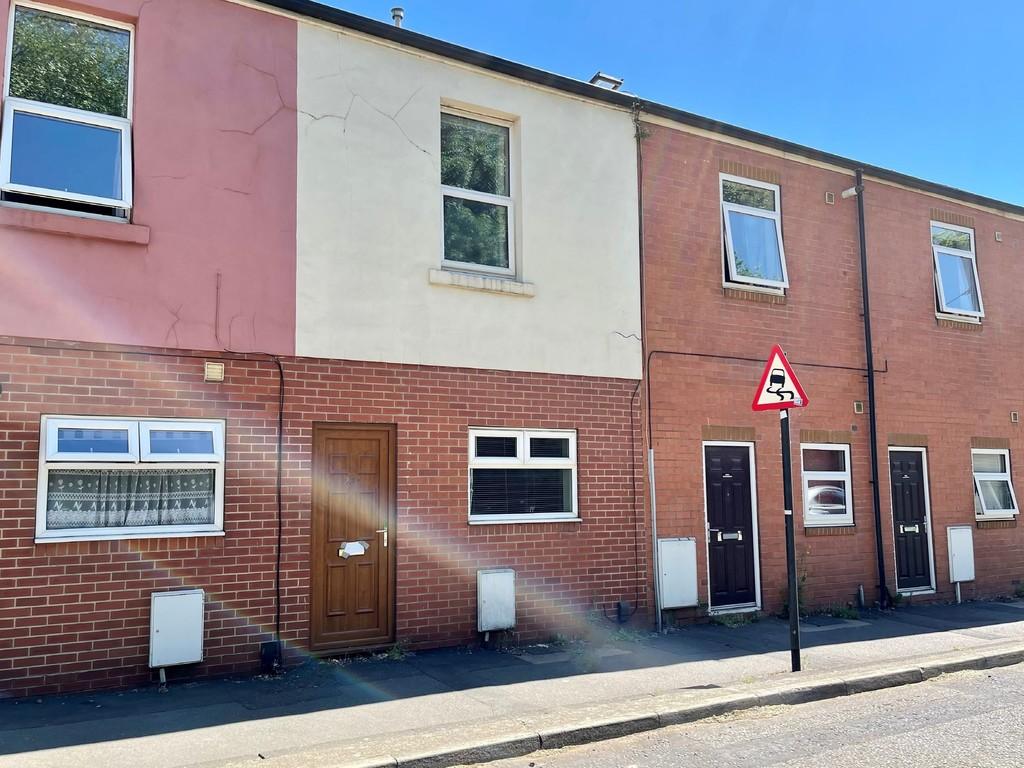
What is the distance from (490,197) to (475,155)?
50 centimetres

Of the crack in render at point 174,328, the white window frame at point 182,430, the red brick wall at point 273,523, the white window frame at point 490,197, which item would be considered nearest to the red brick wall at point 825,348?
the red brick wall at point 273,523

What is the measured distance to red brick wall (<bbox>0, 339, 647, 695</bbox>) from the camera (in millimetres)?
6426

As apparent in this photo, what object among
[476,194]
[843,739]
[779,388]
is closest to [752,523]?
[779,388]

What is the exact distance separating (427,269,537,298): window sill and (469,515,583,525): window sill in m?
2.33

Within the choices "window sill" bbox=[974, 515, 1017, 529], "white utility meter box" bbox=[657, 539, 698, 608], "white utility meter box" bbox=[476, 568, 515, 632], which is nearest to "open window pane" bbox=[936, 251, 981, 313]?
"window sill" bbox=[974, 515, 1017, 529]

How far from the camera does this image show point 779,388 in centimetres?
765

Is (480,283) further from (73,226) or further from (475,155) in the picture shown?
(73,226)

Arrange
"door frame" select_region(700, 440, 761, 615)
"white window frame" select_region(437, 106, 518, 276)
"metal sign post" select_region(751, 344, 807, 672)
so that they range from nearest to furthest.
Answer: "metal sign post" select_region(751, 344, 807, 672), "white window frame" select_region(437, 106, 518, 276), "door frame" select_region(700, 440, 761, 615)

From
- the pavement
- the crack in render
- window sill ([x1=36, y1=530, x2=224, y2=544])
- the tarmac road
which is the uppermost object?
the crack in render

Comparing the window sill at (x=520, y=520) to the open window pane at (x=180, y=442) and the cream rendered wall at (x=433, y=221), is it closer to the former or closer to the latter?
the cream rendered wall at (x=433, y=221)

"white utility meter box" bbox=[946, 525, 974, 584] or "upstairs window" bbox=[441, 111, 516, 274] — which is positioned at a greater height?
"upstairs window" bbox=[441, 111, 516, 274]

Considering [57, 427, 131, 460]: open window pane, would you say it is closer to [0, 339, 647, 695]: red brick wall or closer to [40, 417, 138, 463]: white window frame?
[40, 417, 138, 463]: white window frame

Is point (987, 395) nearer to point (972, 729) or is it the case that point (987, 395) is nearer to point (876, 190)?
point (876, 190)

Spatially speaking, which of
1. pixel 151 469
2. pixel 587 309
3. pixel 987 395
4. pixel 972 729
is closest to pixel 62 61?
pixel 151 469
